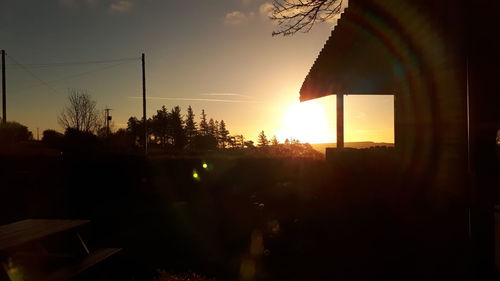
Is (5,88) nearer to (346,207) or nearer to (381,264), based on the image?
(346,207)

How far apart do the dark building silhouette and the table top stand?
4344mm

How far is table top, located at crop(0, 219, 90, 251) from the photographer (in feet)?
Result: 13.1

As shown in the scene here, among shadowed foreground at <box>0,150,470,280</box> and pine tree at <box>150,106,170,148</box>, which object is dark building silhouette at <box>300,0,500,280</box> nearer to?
shadowed foreground at <box>0,150,470,280</box>

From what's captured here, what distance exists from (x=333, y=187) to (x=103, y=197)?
8080 mm

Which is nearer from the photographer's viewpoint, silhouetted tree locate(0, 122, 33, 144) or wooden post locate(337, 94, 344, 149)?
wooden post locate(337, 94, 344, 149)

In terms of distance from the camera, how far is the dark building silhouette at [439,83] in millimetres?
3736

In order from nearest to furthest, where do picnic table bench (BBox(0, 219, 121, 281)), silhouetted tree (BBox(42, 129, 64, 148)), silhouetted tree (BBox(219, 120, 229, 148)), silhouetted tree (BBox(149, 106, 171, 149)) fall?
picnic table bench (BBox(0, 219, 121, 281))
silhouetted tree (BBox(42, 129, 64, 148))
silhouetted tree (BBox(149, 106, 171, 149))
silhouetted tree (BBox(219, 120, 229, 148))

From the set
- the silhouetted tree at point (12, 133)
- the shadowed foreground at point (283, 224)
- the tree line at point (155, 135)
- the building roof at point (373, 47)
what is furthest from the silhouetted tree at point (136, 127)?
the building roof at point (373, 47)

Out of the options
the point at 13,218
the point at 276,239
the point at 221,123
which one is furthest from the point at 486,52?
the point at 221,123

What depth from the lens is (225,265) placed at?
5.94 meters

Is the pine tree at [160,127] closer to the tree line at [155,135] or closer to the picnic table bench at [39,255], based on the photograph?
the tree line at [155,135]

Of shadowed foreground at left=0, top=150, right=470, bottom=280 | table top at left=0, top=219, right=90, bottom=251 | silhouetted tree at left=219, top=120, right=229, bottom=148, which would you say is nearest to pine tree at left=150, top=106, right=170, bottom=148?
silhouetted tree at left=219, top=120, right=229, bottom=148

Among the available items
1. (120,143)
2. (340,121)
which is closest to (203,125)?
(120,143)

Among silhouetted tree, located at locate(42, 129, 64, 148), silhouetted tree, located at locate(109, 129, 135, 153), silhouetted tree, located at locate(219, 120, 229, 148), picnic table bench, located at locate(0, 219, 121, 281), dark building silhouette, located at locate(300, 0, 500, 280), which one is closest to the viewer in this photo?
dark building silhouette, located at locate(300, 0, 500, 280)
